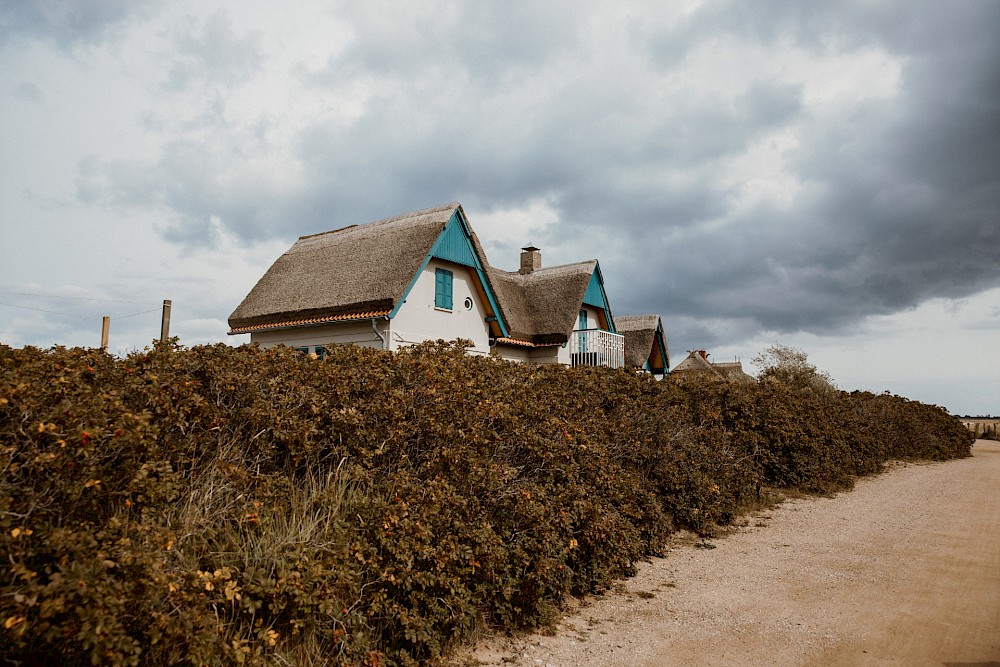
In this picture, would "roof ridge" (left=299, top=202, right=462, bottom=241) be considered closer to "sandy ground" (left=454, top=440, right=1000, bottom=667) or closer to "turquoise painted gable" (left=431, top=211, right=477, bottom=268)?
"turquoise painted gable" (left=431, top=211, right=477, bottom=268)

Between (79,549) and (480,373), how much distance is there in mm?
3798

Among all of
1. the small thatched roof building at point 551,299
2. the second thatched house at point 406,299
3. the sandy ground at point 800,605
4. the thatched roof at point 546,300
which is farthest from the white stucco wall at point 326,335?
the sandy ground at point 800,605

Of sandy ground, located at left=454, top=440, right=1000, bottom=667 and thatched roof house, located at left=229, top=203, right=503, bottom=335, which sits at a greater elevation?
thatched roof house, located at left=229, top=203, right=503, bottom=335

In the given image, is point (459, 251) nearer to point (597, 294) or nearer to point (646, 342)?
point (597, 294)

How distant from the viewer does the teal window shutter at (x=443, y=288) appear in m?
17.0

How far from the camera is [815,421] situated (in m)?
13.2

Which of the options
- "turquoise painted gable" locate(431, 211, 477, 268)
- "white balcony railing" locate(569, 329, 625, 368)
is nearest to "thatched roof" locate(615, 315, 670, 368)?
"white balcony railing" locate(569, 329, 625, 368)

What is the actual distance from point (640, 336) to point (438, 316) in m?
14.5

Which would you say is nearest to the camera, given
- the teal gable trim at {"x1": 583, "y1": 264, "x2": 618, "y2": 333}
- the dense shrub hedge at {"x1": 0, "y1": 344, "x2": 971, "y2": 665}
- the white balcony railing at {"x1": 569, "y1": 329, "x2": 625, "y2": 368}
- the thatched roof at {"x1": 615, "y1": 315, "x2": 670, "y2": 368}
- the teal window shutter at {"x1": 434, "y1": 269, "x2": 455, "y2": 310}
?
the dense shrub hedge at {"x1": 0, "y1": 344, "x2": 971, "y2": 665}

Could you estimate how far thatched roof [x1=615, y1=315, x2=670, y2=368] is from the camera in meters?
28.2

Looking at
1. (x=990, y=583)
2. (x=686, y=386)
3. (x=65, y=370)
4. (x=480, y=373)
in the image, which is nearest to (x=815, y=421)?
(x=686, y=386)

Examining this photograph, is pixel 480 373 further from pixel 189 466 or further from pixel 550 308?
pixel 550 308

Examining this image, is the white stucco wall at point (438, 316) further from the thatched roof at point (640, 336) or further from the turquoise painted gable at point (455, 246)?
the thatched roof at point (640, 336)

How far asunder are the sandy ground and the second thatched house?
767 centimetres
